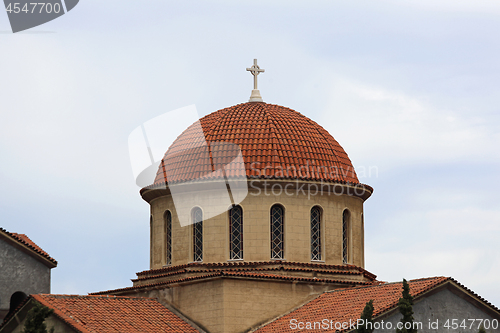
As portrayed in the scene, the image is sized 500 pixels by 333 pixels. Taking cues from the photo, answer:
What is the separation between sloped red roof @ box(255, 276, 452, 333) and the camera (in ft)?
94.1

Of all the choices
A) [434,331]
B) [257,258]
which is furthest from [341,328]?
[257,258]

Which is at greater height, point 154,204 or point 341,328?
point 154,204

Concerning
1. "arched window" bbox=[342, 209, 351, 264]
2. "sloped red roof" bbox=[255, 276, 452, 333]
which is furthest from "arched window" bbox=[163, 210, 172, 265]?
"arched window" bbox=[342, 209, 351, 264]

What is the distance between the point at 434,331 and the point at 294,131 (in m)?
8.77

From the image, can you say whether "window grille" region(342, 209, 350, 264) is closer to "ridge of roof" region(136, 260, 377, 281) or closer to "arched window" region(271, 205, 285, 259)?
"ridge of roof" region(136, 260, 377, 281)

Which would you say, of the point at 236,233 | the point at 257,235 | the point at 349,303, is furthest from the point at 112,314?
the point at 349,303

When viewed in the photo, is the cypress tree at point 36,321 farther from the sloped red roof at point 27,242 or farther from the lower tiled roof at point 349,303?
the sloped red roof at point 27,242

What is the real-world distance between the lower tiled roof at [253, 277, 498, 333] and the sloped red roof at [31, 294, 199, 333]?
9.37 ft

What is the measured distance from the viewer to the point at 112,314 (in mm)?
29844

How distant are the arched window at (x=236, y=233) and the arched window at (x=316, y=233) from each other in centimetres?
237

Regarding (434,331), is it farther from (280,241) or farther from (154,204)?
(154,204)

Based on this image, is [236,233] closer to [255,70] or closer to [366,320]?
[255,70]

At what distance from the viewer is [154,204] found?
35.2 meters

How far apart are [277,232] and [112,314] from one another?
242 inches
